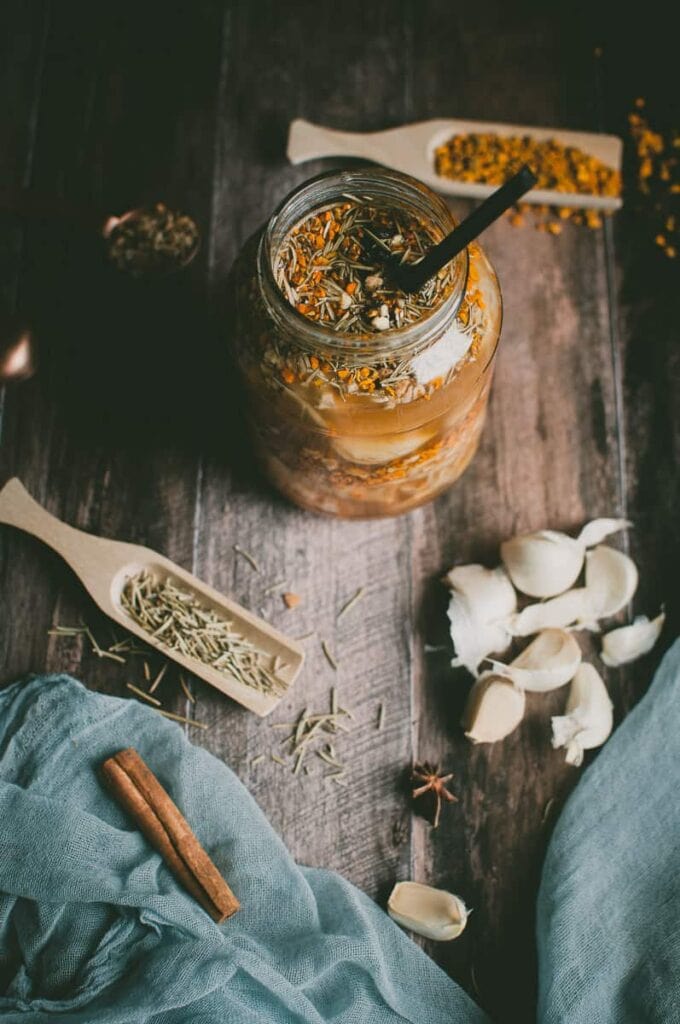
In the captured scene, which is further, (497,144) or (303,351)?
(497,144)

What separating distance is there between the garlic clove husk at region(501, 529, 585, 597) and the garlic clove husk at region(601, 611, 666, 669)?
0.10 metres

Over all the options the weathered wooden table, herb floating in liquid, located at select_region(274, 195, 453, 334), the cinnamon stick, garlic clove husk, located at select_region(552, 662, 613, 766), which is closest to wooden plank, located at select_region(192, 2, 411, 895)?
the weathered wooden table

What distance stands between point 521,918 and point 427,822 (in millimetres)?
180

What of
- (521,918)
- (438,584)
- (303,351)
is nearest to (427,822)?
(521,918)

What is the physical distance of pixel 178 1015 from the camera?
1202 millimetres

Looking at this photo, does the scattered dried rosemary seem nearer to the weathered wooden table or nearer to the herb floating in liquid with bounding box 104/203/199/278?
the weathered wooden table

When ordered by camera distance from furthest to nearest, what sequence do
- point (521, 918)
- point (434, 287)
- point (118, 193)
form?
point (118, 193)
point (521, 918)
point (434, 287)

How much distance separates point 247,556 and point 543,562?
43cm

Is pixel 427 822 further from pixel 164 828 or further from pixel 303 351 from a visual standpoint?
pixel 303 351

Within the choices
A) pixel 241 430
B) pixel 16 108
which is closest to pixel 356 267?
pixel 241 430

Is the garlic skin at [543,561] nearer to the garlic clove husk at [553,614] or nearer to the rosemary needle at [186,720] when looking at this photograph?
the garlic clove husk at [553,614]

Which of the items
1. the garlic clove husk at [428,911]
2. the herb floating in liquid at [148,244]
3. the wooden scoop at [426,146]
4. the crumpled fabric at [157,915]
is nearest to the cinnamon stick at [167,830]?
the crumpled fabric at [157,915]

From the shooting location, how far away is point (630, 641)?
4.54ft

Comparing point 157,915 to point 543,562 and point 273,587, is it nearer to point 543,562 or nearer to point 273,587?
point 273,587
